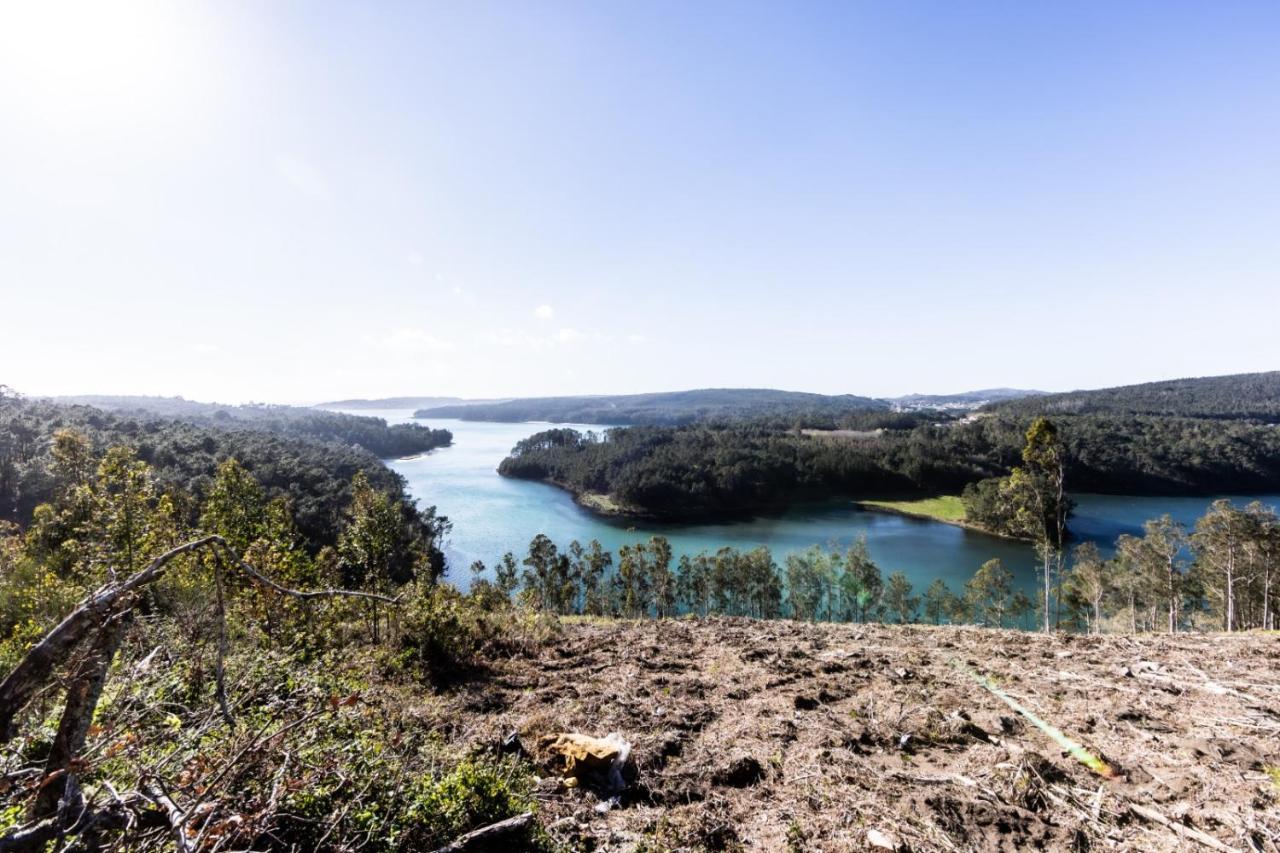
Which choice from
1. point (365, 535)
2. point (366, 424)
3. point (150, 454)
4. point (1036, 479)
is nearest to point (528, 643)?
point (365, 535)

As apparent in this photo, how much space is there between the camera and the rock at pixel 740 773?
5.86m

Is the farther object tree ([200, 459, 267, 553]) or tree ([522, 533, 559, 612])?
tree ([522, 533, 559, 612])

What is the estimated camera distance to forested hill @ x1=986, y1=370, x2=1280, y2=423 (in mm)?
149000

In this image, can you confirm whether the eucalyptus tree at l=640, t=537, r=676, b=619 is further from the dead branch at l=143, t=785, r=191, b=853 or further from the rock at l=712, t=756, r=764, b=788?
the dead branch at l=143, t=785, r=191, b=853

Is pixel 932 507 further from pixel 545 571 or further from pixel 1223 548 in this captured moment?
pixel 545 571

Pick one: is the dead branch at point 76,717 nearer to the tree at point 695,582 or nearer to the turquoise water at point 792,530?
the tree at point 695,582

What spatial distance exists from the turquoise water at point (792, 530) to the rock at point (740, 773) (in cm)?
4887

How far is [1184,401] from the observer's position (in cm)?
16762

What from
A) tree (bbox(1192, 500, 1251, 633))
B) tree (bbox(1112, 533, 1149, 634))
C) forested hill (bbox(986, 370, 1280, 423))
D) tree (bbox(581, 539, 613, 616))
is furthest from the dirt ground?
forested hill (bbox(986, 370, 1280, 423))

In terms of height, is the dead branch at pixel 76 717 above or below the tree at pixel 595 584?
above

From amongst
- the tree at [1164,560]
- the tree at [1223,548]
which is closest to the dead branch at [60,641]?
the tree at [1223,548]

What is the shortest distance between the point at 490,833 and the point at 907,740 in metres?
5.01

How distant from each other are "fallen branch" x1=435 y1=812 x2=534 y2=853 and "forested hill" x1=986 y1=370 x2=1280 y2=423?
183693 millimetres

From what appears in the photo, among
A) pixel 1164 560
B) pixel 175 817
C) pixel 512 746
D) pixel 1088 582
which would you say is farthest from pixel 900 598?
pixel 175 817
